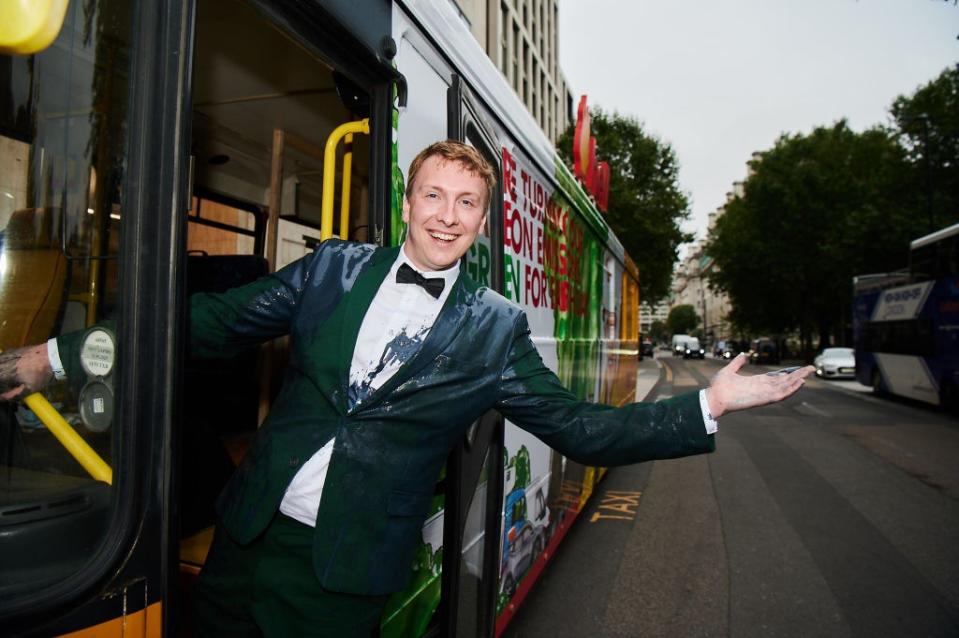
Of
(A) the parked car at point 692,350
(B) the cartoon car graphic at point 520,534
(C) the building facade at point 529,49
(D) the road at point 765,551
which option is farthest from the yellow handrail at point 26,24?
(A) the parked car at point 692,350

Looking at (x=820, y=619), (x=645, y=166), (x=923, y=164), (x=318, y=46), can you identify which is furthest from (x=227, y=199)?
(x=923, y=164)

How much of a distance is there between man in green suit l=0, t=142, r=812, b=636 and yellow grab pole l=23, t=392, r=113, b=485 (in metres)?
0.39

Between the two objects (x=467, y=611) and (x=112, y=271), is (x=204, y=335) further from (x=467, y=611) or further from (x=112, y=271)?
(x=467, y=611)

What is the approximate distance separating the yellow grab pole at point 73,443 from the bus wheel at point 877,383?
66.9 ft

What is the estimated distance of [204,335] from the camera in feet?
5.08

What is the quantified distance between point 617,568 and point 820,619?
52.9 inches

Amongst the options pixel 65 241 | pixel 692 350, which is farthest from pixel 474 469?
pixel 692 350

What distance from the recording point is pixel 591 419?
1688 mm

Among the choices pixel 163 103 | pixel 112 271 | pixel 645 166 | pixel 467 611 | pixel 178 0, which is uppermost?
pixel 645 166

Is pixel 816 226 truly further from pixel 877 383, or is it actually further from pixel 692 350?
pixel 692 350

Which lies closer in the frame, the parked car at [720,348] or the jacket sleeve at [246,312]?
the jacket sleeve at [246,312]

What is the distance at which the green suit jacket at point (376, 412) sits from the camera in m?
1.46

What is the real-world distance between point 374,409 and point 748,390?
950 mm

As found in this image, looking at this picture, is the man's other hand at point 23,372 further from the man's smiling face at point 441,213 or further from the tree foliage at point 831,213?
the tree foliage at point 831,213
